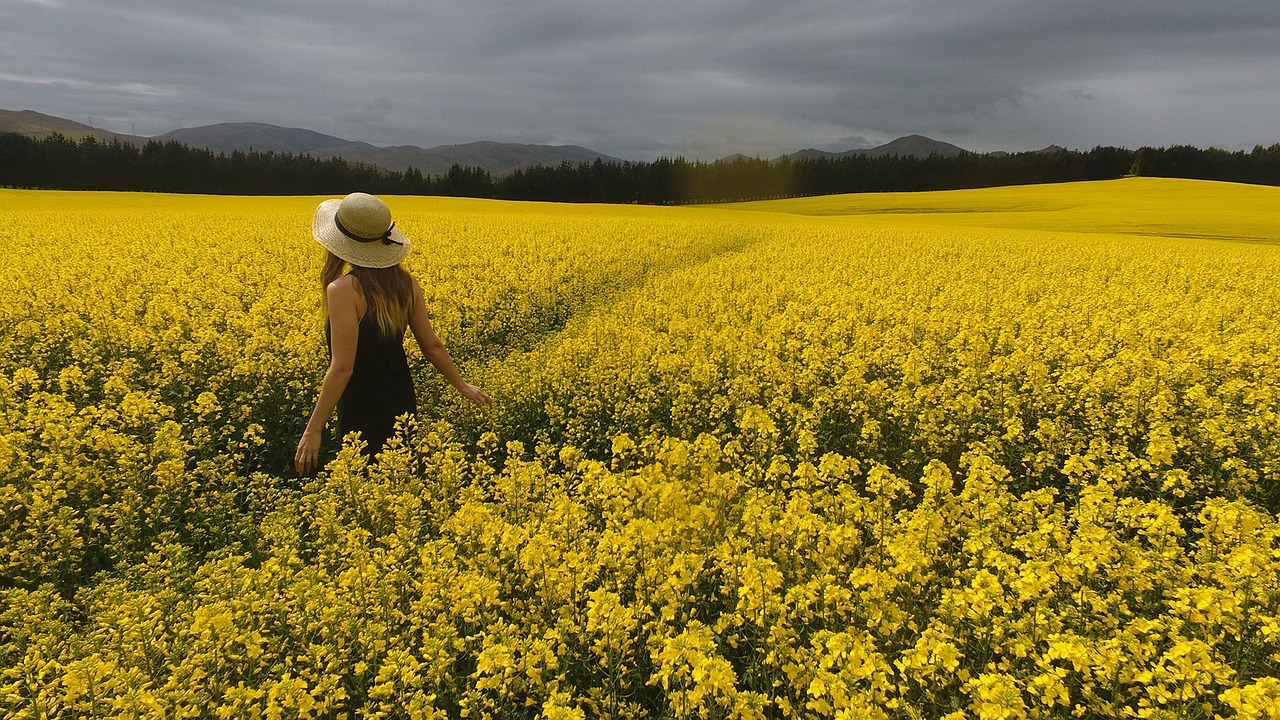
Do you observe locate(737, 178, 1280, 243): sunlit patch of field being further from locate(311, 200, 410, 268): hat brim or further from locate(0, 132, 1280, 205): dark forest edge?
locate(311, 200, 410, 268): hat brim

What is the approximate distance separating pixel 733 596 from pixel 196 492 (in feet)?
14.7

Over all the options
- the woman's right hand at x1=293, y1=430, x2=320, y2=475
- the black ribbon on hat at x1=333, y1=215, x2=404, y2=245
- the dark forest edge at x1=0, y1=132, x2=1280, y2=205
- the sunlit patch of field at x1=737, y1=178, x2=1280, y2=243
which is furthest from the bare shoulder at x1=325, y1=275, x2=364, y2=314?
the dark forest edge at x1=0, y1=132, x2=1280, y2=205

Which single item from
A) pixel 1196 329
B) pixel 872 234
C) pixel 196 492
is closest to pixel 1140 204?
pixel 872 234

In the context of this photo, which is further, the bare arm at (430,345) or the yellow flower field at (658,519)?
the bare arm at (430,345)

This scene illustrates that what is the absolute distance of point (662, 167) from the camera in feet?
254

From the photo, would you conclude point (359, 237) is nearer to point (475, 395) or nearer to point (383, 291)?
point (383, 291)

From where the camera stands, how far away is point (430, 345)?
4480mm

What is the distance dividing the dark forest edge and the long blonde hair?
73.0 metres

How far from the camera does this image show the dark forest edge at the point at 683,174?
66.9m

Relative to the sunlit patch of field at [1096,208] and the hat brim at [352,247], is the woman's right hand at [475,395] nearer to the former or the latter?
the hat brim at [352,247]

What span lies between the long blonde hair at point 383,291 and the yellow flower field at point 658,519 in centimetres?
96

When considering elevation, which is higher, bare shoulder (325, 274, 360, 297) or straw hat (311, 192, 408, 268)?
straw hat (311, 192, 408, 268)

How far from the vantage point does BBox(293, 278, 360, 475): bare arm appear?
379cm

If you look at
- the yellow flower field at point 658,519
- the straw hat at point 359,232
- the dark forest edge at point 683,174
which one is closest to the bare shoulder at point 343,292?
the straw hat at point 359,232
